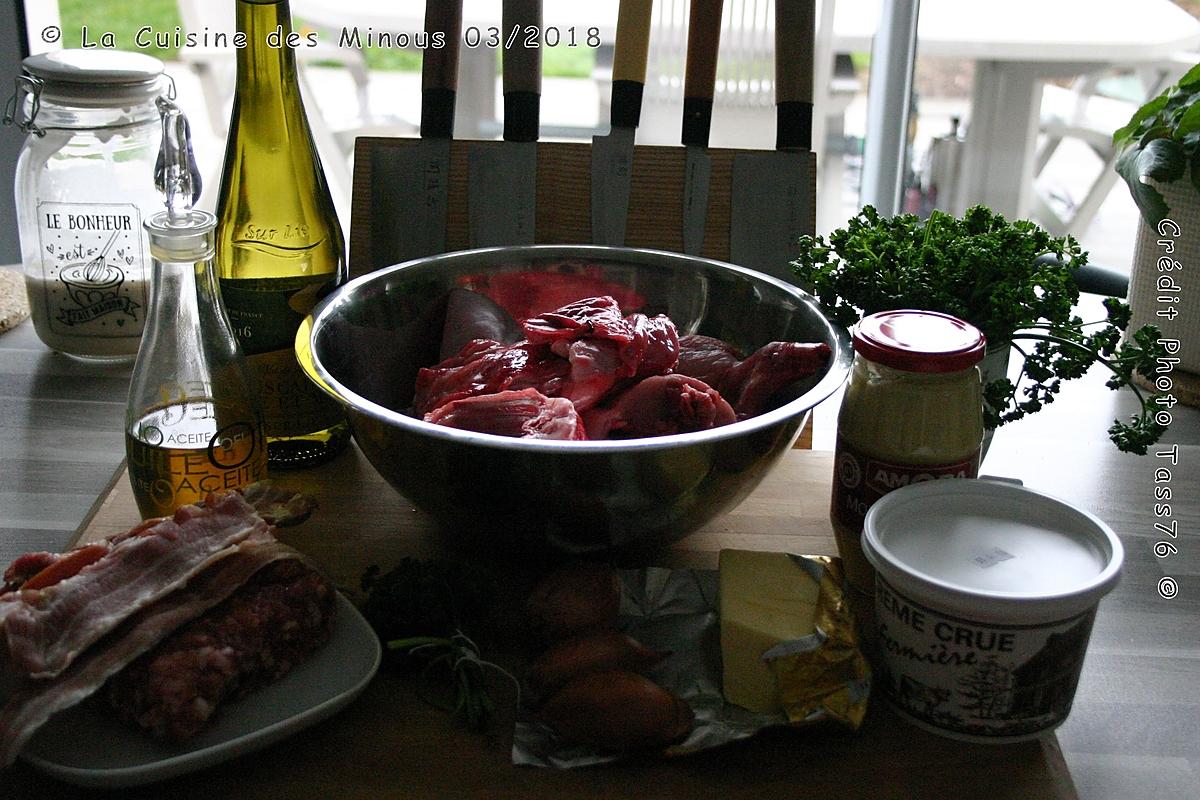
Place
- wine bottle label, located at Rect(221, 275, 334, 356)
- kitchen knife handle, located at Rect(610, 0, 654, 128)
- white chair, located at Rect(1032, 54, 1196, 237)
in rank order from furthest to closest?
white chair, located at Rect(1032, 54, 1196, 237)
kitchen knife handle, located at Rect(610, 0, 654, 128)
wine bottle label, located at Rect(221, 275, 334, 356)

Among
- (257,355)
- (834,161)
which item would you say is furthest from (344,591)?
(834,161)

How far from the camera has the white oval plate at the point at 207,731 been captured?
0.74 m

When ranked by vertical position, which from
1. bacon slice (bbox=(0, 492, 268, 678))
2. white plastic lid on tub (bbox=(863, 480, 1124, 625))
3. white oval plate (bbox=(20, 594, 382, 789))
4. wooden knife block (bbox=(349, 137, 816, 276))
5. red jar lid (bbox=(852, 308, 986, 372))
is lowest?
white oval plate (bbox=(20, 594, 382, 789))

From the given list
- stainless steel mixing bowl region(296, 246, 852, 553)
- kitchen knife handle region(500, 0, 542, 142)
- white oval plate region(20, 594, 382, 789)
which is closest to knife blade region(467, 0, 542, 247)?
kitchen knife handle region(500, 0, 542, 142)

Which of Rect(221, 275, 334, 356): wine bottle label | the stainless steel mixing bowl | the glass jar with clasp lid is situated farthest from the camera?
the glass jar with clasp lid

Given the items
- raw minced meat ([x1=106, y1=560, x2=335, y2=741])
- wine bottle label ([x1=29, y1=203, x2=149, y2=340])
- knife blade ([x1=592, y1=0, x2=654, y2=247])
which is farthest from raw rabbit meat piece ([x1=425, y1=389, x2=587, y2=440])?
wine bottle label ([x1=29, y1=203, x2=149, y2=340])

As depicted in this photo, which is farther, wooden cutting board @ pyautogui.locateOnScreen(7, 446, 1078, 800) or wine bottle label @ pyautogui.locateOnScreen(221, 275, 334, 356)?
wine bottle label @ pyautogui.locateOnScreen(221, 275, 334, 356)

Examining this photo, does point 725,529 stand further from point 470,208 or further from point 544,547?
point 470,208

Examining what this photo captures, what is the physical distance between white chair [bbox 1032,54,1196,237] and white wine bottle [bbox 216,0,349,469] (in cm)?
229

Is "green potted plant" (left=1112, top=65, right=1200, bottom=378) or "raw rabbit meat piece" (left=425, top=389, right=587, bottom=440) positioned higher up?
"green potted plant" (left=1112, top=65, right=1200, bottom=378)

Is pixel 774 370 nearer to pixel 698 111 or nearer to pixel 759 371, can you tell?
pixel 759 371

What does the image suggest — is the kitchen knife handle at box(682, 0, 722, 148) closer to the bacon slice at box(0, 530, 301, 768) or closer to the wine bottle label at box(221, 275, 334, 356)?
the wine bottle label at box(221, 275, 334, 356)

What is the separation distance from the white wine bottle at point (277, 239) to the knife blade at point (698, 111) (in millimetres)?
387

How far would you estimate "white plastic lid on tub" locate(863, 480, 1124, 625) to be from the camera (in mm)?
755
